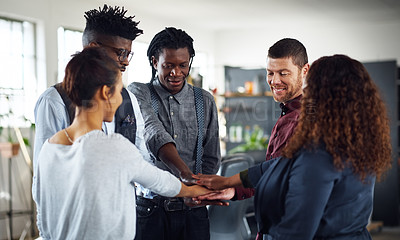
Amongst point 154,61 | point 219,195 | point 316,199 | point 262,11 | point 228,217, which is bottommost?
point 228,217

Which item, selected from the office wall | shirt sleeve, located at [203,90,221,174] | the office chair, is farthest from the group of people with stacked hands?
the office wall

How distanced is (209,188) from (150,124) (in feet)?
1.12

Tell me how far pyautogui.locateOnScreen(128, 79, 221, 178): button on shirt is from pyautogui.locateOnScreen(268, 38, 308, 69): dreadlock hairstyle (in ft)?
1.32

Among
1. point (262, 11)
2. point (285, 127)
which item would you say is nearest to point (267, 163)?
point (285, 127)

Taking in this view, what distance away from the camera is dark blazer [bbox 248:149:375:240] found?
1.26 metres

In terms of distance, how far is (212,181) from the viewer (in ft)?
5.85

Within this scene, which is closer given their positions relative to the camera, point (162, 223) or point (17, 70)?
point (162, 223)

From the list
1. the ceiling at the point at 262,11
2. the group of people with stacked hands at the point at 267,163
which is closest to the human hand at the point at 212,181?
the group of people with stacked hands at the point at 267,163

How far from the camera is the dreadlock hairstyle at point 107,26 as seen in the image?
5.91 feet

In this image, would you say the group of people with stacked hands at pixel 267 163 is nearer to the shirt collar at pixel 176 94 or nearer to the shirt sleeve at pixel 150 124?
the shirt sleeve at pixel 150 124

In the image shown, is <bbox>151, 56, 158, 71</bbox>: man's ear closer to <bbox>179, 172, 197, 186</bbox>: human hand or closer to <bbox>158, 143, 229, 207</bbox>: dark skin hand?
<bbox>158, 143, 229, 207</bbox>: dark skin hand

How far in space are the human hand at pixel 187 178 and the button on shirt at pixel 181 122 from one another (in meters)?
0.11

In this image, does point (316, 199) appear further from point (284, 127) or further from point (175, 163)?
point (175, 163)

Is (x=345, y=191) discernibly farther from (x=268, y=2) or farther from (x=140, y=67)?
(x=268, y=2)
